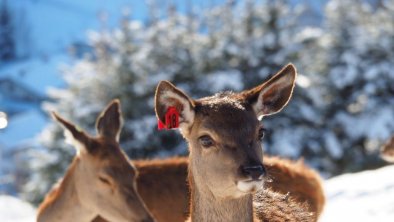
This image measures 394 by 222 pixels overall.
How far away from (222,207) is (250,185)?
479 mm

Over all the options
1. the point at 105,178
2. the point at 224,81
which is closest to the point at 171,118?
the point at 105,178

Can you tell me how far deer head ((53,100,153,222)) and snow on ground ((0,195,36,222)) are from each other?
3.10 metres

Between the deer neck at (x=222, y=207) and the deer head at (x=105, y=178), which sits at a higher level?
the deer head at (x=105, y=178)

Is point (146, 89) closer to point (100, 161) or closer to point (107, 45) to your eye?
point (107, 45)

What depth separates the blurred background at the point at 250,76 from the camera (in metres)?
18.2

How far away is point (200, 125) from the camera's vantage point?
412 cm

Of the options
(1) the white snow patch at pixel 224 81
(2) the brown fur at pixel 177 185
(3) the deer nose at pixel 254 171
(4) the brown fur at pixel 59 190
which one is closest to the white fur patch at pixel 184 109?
(3) the deer nose at pixel 254 171

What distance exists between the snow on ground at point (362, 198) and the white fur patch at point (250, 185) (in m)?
3.40

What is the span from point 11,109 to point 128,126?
174 feet

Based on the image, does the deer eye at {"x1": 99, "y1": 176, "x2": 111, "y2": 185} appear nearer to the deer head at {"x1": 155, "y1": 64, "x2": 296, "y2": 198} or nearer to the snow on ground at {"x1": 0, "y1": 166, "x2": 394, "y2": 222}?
the deer head at {"x1": 155, "y1": 64, "x2": 296, "y2": 198}

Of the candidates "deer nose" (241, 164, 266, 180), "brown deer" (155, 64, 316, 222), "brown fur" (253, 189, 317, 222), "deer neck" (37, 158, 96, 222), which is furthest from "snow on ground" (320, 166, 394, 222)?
"deer nose" (241, 164, 266, 180)

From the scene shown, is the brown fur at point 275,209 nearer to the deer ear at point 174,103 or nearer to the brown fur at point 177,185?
the deer ear at point 174,103

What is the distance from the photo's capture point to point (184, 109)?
4242 mm

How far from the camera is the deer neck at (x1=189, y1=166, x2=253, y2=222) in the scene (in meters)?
4.06
